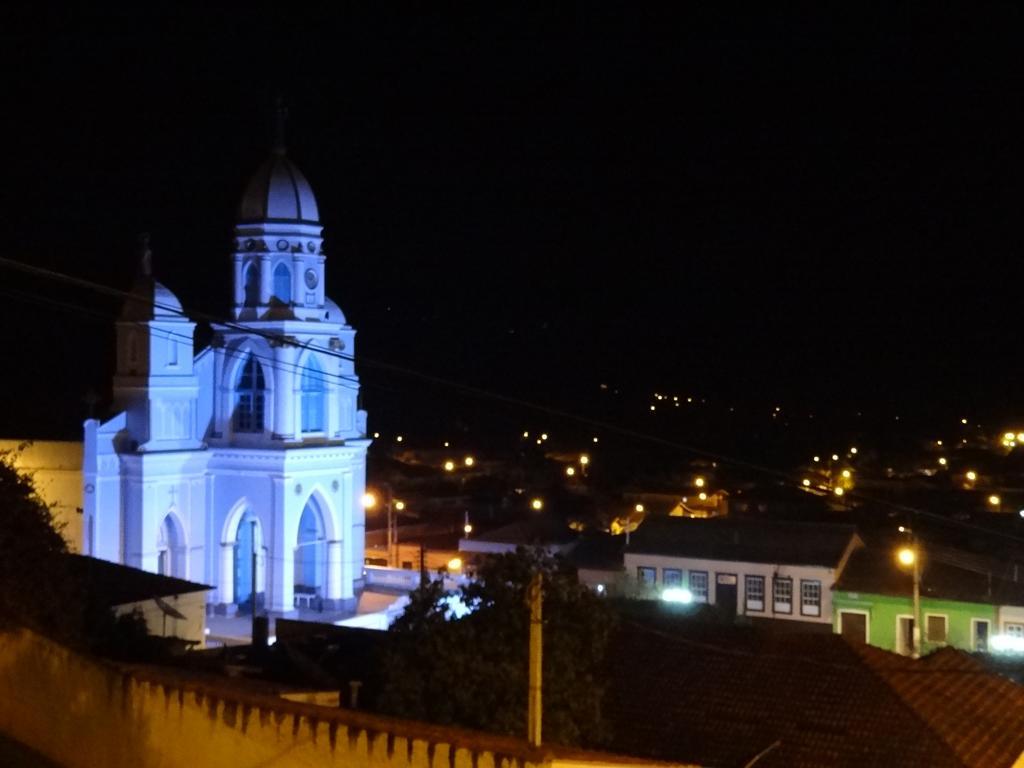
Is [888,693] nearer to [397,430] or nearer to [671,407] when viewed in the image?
[397,430]

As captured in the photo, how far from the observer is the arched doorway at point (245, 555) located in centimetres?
3950

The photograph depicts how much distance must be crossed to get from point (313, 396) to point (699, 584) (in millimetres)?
12185

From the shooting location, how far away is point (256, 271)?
133ft

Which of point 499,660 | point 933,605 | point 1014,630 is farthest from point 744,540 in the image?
point 499,660

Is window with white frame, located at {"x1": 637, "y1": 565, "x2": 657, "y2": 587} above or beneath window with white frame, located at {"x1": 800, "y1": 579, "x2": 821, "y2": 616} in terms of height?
above

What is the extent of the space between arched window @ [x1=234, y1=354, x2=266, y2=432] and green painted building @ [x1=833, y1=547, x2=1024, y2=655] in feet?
54.1

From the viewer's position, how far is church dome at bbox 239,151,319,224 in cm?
4062

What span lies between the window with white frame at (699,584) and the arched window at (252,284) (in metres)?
14.5

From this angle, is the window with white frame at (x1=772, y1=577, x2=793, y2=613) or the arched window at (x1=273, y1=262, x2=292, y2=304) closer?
the window with white frame at (x1=772, y1=577, x2=793, y2=613)

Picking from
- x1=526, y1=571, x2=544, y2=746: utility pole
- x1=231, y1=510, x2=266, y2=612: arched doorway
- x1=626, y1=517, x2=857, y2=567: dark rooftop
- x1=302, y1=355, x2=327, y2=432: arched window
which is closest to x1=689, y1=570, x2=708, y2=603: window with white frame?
x1=626, y1=517, x2=857, y2=567: dark rooftop

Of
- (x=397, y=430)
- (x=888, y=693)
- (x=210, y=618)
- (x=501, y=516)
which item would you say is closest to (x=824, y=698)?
(x=888, y=693)

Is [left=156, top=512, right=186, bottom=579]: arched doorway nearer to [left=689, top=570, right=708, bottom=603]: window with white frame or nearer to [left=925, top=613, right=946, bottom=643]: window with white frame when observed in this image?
[left=689, top=570, right=708, bottom=603]: window with white frame

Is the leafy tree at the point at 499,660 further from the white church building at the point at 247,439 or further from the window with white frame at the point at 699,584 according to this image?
the white church building at the point at 247,439

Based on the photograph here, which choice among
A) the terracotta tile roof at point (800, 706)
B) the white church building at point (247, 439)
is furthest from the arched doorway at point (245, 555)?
the terracotta tile roof at point (800, 706)
